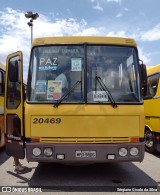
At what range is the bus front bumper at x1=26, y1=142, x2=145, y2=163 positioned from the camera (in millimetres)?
6059

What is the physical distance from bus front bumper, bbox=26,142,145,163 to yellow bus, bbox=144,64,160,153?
3682mm

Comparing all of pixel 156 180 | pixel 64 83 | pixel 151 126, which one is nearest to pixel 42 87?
pixel 64 83

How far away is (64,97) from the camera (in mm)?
6223

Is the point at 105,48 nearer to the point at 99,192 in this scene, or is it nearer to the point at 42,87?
the point at 42,87

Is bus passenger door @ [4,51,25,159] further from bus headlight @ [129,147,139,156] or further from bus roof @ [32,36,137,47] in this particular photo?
bus headlight @ [129,147,139,156]

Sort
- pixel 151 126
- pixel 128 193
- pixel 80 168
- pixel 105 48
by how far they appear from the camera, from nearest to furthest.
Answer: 1. pixel 128 193
2. pixel 105 48
3. pixel 80 168
4. pixel 151 126

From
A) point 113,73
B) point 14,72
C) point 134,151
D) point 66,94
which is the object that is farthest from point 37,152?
point 113,73

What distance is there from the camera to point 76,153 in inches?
238

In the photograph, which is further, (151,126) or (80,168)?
(151,126)

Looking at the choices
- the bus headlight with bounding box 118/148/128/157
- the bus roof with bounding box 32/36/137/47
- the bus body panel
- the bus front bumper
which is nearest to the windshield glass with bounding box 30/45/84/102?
the bus roof with bounding box 32/36/137/47

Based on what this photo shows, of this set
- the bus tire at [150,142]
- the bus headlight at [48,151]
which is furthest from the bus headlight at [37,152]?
the bus tire at [150,142]

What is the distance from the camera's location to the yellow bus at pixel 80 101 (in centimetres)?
611

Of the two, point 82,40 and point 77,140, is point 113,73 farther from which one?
point 77,140

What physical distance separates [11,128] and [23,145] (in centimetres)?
71
